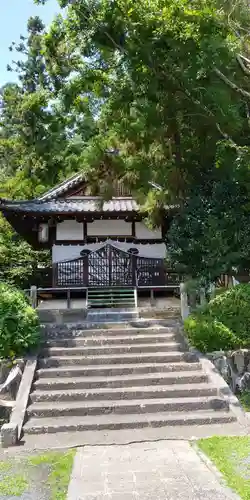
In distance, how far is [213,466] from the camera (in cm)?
451

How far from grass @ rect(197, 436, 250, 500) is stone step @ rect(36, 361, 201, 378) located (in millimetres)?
2022

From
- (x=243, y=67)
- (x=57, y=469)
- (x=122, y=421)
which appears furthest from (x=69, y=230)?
(x=57, y=469)

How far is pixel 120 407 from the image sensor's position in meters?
6.34

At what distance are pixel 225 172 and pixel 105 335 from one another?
4.69 m

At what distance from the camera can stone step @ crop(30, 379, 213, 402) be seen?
21.7 feet

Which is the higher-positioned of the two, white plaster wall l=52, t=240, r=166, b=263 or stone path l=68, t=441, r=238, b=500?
white plaster wall l=52, t=240, r=166, b=263

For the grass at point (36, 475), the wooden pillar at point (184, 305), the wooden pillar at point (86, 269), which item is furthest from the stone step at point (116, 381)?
the wooden pillar at point (86, 269)

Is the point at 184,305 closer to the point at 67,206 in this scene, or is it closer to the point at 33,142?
the point at 67,206

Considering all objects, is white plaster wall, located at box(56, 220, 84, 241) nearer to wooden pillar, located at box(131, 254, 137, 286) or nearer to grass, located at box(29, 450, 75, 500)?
wooden pillar, located at box(131, 254, 137, 286)

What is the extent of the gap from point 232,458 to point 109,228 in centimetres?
1031

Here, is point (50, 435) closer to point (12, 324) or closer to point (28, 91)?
point (12, 324)

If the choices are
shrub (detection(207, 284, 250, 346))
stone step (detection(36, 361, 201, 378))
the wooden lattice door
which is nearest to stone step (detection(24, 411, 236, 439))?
stone step (detection(36, 361, 201, 378))

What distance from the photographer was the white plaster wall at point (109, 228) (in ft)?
46.8

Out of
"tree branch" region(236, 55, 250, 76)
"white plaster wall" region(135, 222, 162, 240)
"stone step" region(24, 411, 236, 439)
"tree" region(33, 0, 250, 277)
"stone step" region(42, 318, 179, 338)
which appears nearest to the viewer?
"stone step" region(24, 411, 236, 439)
